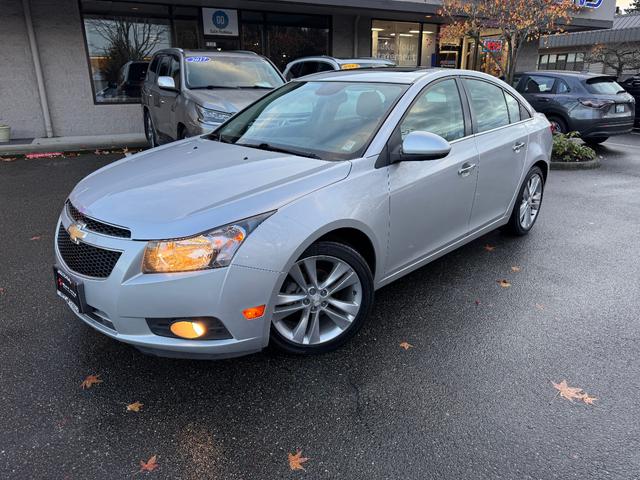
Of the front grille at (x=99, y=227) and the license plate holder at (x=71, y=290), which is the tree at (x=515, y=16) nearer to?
the front grille at (x=99, y=227)

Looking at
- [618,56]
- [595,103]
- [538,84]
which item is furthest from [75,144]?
[618,56]

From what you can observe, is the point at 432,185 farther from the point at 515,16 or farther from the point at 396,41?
the point at 396,41

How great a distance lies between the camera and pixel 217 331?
2500 mm

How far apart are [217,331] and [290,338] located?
52cm

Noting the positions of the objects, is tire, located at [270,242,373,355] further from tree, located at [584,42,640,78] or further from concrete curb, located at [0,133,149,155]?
tree, located at [584,42,640,78]

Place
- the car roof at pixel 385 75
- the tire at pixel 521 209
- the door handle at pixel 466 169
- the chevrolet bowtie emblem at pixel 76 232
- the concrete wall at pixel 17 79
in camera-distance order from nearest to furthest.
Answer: the chevrolet bowtie emblem at pixel 76 232, the car roof at pixel 385 75, the door handle at pixel 466 169, the tire at pixel 521 209, the concrete wall at pixel 17 79

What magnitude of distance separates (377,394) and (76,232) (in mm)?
1903

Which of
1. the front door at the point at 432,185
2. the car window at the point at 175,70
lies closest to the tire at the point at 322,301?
the front door at the point at 432,185

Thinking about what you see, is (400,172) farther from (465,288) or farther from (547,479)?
(547,479)

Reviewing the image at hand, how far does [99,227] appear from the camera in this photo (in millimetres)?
2627

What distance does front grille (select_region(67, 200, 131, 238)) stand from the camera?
2.51 metres

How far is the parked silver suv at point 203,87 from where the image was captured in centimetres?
659

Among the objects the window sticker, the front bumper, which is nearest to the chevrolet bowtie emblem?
the front bumper

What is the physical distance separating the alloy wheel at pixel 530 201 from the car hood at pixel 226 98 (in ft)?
11.5
